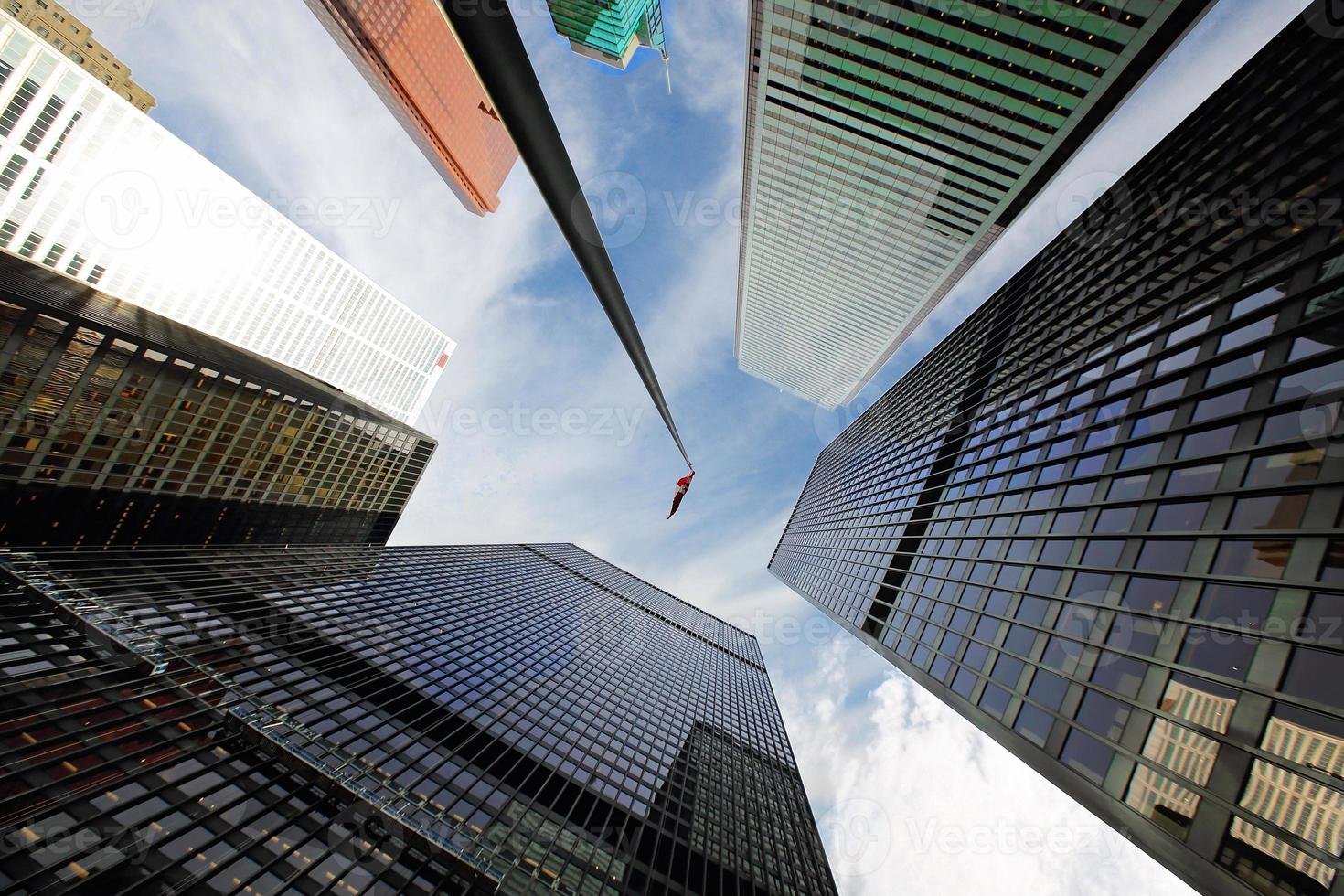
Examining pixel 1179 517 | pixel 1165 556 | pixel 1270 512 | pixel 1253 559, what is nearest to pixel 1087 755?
pixel 1165 556

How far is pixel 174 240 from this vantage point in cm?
11694

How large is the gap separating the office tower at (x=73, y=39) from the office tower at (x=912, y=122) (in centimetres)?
11458

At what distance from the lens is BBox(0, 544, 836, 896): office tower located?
22297 millimetres

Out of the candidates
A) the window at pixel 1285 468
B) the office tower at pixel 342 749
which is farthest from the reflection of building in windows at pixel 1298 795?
the office tower at pixel 342 749

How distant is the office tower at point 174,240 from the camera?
78750mm

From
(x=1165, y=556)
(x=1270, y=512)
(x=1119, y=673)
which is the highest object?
(x=1270, y=512)

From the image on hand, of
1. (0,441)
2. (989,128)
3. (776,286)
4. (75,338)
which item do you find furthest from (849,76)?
(0,441)

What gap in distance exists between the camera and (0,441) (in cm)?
3903

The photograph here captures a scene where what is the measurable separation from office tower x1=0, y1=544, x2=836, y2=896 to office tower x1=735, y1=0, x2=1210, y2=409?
66731 mm

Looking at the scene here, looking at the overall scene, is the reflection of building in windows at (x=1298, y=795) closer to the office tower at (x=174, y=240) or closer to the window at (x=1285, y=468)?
the window at (x=1285, y=468)

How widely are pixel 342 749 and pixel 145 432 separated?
125 ft

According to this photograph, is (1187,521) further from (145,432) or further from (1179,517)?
(145,432)

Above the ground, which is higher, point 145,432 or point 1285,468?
point 1285,468

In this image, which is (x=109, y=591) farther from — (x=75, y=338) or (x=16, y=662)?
(x=75, y=338)
